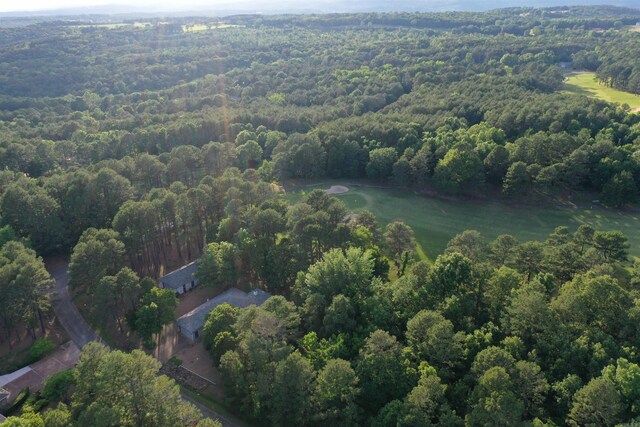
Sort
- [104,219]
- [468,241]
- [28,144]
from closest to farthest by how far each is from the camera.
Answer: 1. [468,241]
2. [104,219]
3. [28,144]

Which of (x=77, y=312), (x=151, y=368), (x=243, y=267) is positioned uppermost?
(x=151, y=368)

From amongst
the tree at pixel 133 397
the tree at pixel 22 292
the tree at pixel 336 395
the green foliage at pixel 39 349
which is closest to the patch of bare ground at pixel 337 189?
the tree at pixel 22 292

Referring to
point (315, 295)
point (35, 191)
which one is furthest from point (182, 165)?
point (315, 295)

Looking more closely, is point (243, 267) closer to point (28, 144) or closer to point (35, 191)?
point (35, 191)

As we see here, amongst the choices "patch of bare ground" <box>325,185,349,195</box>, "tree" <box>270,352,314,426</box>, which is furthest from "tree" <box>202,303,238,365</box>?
Result: "patch of bare ground" <box>325,185,349,195</box>

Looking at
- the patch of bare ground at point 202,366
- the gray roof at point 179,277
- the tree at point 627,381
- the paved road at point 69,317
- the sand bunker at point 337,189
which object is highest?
the tree at point 627,381

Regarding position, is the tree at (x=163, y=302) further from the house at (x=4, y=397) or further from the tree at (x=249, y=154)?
the tree at (x=249, y=154)

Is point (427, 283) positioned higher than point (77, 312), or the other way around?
point (427, 283)
